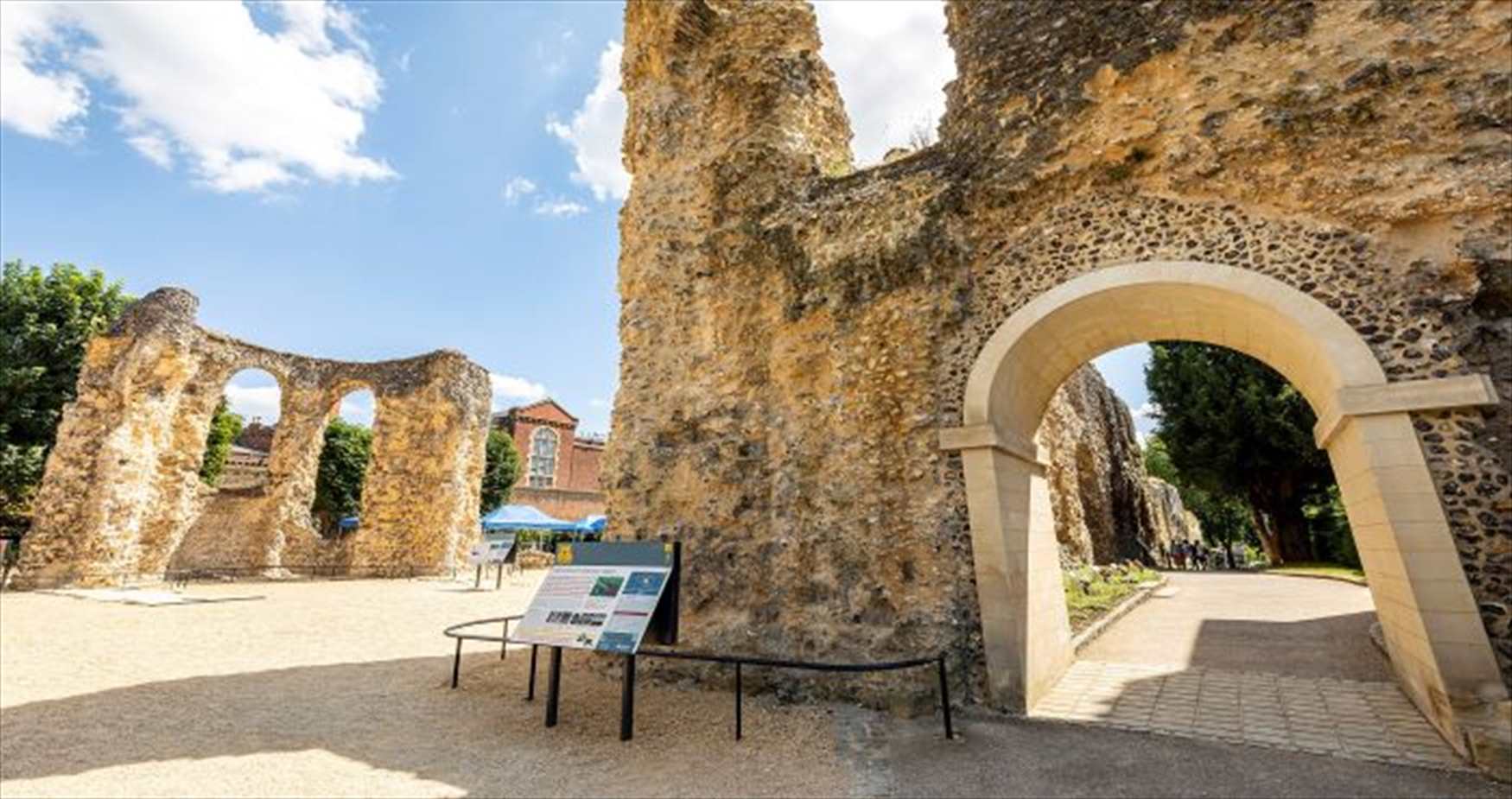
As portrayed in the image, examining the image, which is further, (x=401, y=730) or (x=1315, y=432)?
(x=1315, y=432)

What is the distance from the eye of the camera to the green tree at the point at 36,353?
17922 millimetres

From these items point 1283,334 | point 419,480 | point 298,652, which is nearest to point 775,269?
point 1283,334

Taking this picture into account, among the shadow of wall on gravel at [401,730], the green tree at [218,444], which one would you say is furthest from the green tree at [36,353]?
the shadow of wall on gravel at [401,730]

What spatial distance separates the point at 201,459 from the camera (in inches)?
723

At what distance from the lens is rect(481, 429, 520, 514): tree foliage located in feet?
118

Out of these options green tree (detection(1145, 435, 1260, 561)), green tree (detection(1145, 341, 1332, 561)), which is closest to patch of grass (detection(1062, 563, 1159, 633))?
green tree (detection(1145, 341, 1332, 561))

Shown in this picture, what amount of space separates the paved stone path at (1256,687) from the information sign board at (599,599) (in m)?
3.56

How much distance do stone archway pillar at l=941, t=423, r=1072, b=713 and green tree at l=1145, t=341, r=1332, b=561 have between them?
17.7m

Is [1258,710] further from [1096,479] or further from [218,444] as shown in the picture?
[218,444]

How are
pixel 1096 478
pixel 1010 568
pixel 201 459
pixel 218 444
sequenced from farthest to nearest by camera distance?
pixel 218 444 → pixel 1096 478 → pixel 201 459 → pixel 1010 568

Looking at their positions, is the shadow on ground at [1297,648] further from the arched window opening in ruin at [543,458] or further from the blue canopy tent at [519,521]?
the arched window opening in ruin at [543,458]

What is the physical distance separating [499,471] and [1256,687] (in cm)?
3585

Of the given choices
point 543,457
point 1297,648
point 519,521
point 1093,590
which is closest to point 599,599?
point 1297,648

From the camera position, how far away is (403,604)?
44.4 feet
